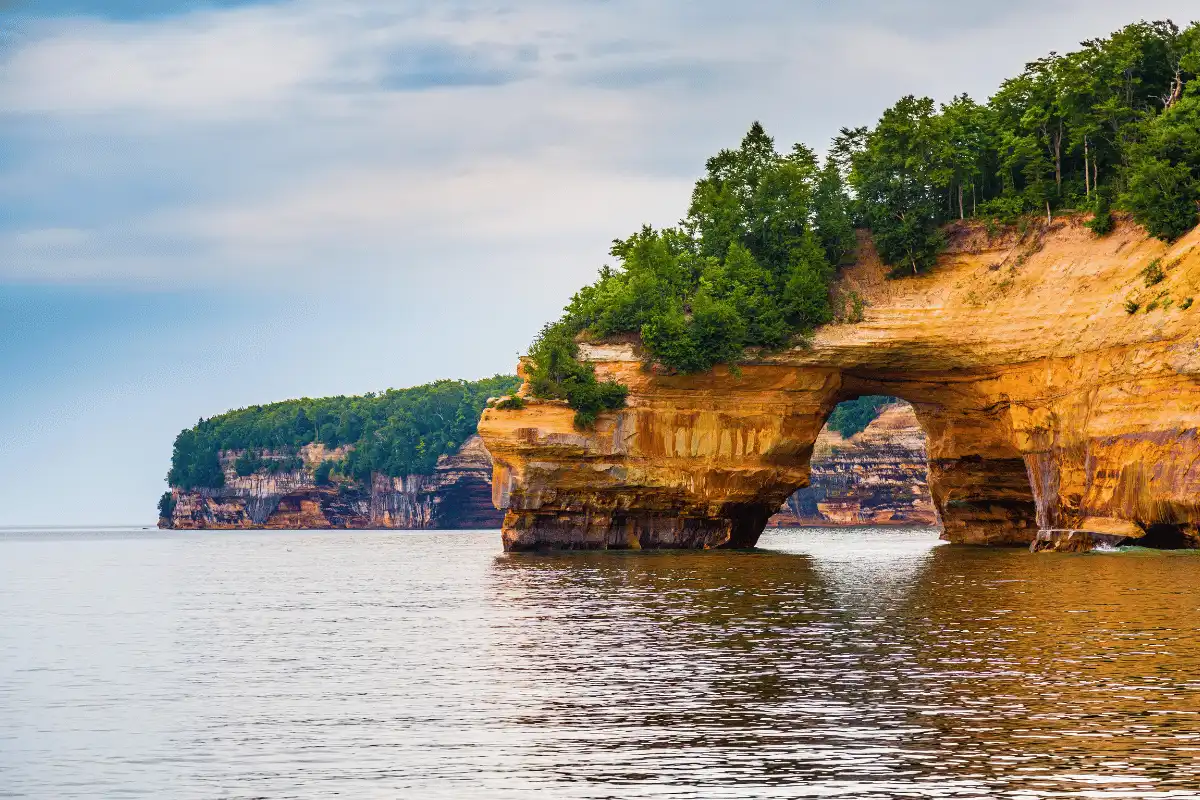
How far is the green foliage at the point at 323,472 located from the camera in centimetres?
19438

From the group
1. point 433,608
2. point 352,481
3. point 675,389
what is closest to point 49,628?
point 433,608

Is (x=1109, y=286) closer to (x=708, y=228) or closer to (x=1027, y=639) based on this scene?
(x=708, y=228)

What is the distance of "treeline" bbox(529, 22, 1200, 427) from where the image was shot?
67.1 meters

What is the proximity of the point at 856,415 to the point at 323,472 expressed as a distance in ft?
263

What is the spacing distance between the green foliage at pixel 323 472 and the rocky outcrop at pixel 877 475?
72.0 m

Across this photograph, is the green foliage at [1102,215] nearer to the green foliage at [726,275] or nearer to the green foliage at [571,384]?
the green foliage at [726,275]

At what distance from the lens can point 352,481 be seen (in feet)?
635

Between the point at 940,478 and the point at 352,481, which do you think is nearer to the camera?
the point at 940,478

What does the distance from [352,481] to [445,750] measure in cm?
17798

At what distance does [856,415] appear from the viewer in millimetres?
163875

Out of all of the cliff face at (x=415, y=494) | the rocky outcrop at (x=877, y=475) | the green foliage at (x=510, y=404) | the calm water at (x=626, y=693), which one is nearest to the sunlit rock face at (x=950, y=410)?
the green foliage at (x=510, y=404)

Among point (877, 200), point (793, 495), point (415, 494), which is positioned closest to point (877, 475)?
point (793, 495)

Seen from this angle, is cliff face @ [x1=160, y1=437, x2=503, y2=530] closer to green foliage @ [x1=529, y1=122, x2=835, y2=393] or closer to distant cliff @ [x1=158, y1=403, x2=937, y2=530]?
distant cliff @ [x1=158, y1=403, x2=937, y2=530]

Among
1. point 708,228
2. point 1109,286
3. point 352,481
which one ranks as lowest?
point 352,481
